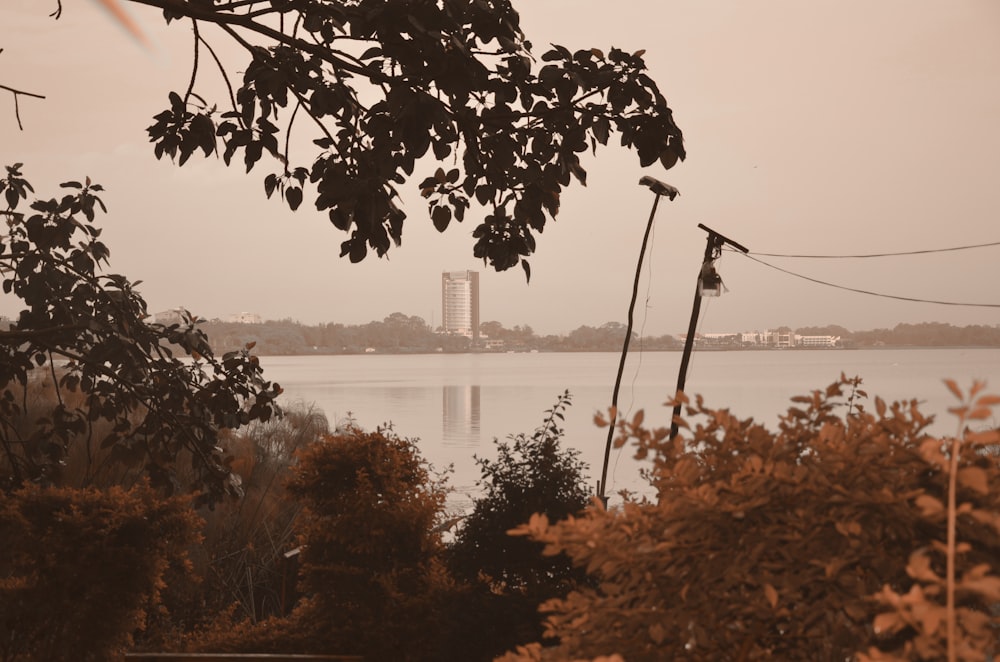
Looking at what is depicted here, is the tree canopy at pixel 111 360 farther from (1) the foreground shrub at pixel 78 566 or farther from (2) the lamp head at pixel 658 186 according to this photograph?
(2) the lamp head at pixel 658 186

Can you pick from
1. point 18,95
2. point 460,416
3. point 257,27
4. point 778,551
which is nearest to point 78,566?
point 18,95

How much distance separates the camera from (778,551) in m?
1.39

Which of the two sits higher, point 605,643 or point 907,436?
point 907,436

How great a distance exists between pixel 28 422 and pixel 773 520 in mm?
7567

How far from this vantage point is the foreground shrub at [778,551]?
4.28 ft

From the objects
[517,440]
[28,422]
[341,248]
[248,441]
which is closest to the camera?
[341,248]

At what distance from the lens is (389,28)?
8.31 feet

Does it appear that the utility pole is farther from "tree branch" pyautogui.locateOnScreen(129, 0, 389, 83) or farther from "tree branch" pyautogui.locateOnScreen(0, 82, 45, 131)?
"tree branch" pyautogui.locateOnScreen(0, 82, 45, 131)

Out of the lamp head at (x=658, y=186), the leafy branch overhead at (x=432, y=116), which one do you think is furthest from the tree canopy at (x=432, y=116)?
the lamp head at (x=658, y=186)

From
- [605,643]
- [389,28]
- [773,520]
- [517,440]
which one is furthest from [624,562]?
[517,440]

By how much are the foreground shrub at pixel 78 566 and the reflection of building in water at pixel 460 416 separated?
12.6m

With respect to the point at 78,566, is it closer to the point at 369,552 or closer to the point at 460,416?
the point at 369,552

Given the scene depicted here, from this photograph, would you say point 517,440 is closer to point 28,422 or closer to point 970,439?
point 970,439

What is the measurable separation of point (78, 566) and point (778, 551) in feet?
11.8
